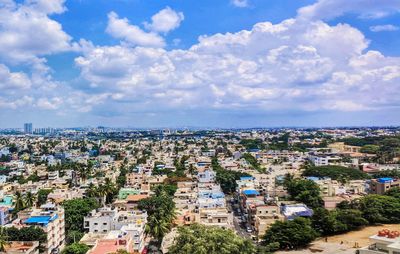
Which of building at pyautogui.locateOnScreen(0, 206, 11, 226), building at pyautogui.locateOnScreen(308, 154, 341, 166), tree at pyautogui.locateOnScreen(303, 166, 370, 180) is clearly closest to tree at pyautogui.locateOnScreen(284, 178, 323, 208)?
tree at pyautogui.locateOnScreen(303, 166, 370, 180)

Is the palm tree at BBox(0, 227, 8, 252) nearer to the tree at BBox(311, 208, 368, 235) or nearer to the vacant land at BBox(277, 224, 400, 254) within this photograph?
the vacant land at BBox(277, 224, 400, 254)

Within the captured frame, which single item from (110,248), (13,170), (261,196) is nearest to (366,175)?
(261,196)

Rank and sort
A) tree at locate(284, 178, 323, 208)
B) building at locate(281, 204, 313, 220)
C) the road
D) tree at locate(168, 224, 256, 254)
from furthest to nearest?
tree at locate(284, 178, 323, 208) < the road < building at locate(281, 204, 313, 220) < tree at locate(168, 224, 256, 254)

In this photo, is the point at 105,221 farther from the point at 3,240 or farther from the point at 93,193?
the point at 93,193

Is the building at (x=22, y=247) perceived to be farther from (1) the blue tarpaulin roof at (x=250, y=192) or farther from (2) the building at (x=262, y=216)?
(1) the blue tarpaulin roof at (x=250, y=192)

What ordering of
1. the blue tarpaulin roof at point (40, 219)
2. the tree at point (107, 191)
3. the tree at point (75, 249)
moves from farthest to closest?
the tree at point (107, 191)
the blue tarpaulin roof at point (40, 219)
the tree at point (75, 249)

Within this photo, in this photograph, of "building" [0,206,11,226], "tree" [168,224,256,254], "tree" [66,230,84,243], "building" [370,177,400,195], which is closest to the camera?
"tree" [168,224,256,254]

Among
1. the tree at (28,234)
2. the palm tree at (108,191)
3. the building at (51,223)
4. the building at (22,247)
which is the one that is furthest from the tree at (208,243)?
the palm tree at (108,191)
